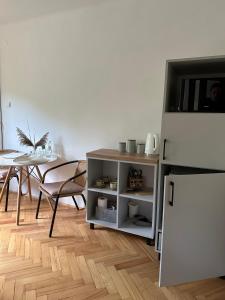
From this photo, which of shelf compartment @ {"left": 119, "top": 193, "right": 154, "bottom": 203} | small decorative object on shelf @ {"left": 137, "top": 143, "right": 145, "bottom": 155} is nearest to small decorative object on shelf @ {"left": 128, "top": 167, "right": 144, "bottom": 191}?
shelf compartment @ {"left": 119, "top": 193, "right": 154, "bottom": 203}

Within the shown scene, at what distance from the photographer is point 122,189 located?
2629mm

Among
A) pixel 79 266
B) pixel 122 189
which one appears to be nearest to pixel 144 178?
pixel 122 189

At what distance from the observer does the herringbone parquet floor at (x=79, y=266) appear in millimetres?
1831

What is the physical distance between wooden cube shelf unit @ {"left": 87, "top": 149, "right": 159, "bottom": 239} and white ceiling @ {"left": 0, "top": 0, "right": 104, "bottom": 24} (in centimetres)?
170

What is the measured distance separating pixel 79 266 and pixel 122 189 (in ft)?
2.81

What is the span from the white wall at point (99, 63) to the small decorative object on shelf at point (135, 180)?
0.39 metres

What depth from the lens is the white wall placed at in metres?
2.46

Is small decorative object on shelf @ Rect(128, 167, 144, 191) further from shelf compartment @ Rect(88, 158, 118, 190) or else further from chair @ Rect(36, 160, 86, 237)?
chair @ Rect(36, 160, 86, 237)

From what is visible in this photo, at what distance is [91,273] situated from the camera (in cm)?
204

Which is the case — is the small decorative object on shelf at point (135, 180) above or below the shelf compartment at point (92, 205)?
above

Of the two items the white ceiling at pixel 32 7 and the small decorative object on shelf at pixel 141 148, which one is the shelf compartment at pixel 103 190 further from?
the white ceiling at pixel 32 7

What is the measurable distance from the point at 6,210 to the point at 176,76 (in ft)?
8.60

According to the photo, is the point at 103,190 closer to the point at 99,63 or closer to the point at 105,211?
the point at 105,211

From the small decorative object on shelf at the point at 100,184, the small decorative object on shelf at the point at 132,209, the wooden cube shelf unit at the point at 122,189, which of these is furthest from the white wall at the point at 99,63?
the small decorative object on shelf at the point at 132,209
